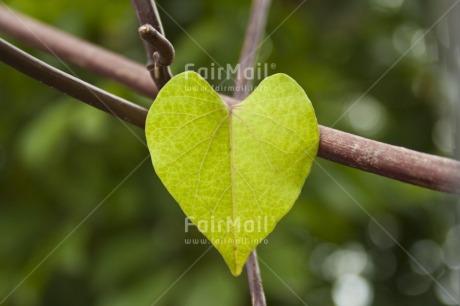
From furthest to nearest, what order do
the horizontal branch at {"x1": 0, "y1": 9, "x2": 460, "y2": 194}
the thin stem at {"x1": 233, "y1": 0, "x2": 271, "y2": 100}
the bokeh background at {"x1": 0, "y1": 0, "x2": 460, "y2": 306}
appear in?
the bokeh background at {"x1": 0, "y1": 0, "x2": 460, "y2": 306}
the thin stem at {"x1": 233, "y1": 0, "x2": 271, "y2": 100}
the horizontal branch at {"x1": 0, "y1": 9, "x2": 460, "y2": 194}

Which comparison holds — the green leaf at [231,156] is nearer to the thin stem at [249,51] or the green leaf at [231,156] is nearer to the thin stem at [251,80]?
the thin stem at [251,80]

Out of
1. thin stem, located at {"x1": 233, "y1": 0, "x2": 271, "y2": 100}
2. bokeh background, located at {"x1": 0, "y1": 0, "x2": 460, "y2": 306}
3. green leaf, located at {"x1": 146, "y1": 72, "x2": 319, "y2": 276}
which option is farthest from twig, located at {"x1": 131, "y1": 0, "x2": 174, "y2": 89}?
bokeh background, located at {"x1": 0, "y1": 0, "x2": 460, "y2": 306}

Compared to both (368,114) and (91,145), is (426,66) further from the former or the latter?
(91,145)

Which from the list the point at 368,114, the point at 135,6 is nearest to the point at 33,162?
the point at 368,114

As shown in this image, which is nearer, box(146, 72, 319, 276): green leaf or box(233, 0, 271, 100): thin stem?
box(146, 72, 319, 276): green leaf

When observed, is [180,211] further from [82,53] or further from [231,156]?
[231,156]

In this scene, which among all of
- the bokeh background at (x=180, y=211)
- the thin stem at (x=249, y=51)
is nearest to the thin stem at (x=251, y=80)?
the thin stem at (x=249, y=51)

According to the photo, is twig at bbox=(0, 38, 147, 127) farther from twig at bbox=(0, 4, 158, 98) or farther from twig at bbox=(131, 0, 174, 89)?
twig at bbox=(0, 4, 158, 98)

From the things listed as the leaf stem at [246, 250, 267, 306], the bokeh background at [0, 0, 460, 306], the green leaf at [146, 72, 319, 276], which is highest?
the green leaf at [146, 72, 319, 276]
